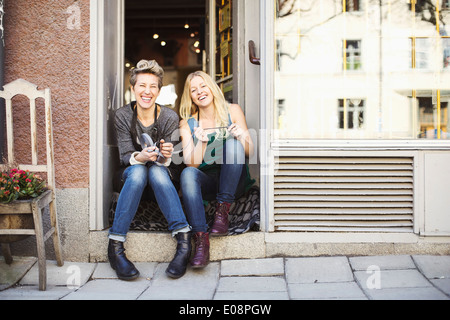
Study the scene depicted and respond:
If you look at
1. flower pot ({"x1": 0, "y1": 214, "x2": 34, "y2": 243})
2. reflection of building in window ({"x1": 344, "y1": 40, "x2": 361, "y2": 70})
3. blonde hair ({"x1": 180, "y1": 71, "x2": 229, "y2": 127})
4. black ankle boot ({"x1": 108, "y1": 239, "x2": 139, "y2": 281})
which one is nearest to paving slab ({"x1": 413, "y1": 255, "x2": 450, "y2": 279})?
reflection of building in window ({"x1": 344, "y1": 40, "x2": 361, "y2": 70})

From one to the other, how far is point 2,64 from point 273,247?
99.1 inches

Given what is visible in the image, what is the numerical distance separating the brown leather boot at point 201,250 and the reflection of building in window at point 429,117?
191cm

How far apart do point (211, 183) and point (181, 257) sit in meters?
0.64

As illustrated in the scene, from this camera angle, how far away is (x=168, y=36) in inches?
391

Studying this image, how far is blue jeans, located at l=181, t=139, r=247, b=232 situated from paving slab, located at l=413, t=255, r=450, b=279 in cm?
140

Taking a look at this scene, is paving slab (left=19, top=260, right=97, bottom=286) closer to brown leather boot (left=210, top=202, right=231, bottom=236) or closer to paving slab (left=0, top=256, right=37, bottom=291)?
paving slab (left=0, top=256, right=37, bottom=291)

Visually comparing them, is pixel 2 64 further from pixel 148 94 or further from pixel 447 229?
pixel 447 229

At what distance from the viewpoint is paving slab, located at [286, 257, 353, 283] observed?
2.68m

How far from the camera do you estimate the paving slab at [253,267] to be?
9.20 feet

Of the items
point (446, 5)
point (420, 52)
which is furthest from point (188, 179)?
point (446, 5)

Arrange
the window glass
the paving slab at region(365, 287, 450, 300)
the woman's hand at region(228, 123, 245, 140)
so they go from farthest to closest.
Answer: the window glass
the woman's hand at region(228, 123, 245, 140)
the paving slab at region(365, 287, 450, 300)

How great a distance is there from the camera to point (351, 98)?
333cm

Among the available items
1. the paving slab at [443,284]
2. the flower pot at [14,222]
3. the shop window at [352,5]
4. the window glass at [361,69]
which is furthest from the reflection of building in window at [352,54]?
the flower pot at [14,222]
